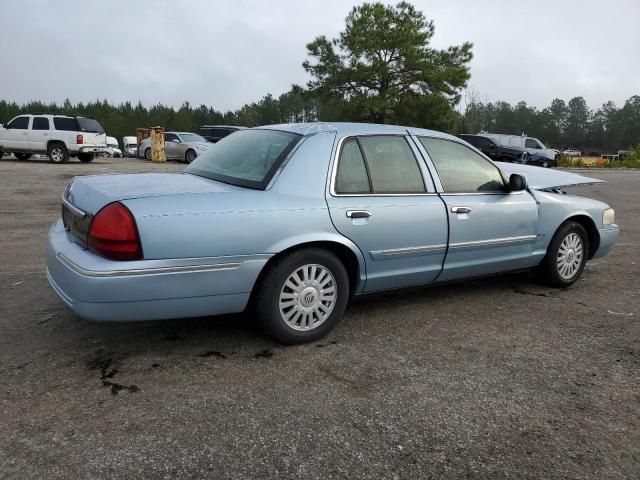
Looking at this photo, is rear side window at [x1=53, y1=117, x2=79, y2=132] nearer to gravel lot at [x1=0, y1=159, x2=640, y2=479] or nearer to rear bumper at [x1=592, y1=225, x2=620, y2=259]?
gravel lot at [x1=0, y1=159, x2=640, y2=479]

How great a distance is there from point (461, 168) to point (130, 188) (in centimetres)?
247

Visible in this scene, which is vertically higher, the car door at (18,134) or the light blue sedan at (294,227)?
the car door at (18,134)

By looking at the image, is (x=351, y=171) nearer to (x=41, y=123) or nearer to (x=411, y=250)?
(x=411, y=250)

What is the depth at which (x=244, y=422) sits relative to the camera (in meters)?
2.59

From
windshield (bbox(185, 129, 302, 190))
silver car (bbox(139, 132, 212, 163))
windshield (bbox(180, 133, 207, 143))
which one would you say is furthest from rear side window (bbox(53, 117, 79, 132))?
windshield (bbox(185, 129, 302, 190))

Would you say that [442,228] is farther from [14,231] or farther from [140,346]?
[14,231]

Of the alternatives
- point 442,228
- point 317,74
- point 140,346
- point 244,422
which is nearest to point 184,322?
point 140,346

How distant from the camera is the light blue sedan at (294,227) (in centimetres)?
301

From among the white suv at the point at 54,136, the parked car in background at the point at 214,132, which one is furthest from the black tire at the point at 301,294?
the parked car in background at the point at 214,132

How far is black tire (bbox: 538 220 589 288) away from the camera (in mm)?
4879

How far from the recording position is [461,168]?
172 inches

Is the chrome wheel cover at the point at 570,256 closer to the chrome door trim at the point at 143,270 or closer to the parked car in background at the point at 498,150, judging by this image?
the chrome door trim at the point at 143,270

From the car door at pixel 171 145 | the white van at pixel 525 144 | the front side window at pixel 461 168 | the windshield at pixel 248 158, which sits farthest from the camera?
the white van at pixel 525 144

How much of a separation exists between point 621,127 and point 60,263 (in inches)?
4600
